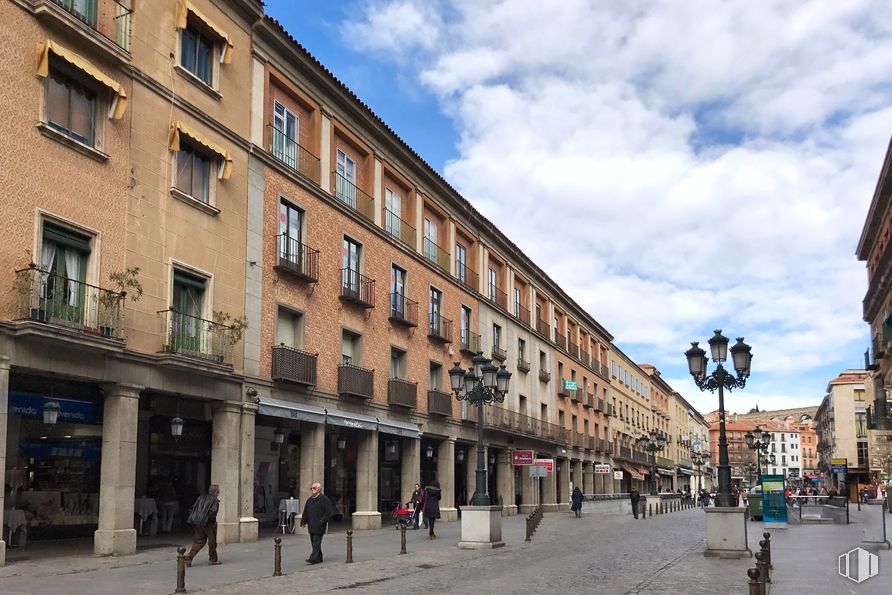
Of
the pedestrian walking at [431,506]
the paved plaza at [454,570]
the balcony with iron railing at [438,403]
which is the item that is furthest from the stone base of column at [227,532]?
the balcony with iron railing at [438,403]

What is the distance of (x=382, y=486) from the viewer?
34.6m

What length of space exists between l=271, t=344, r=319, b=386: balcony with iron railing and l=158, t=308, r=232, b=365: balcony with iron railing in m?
2.15

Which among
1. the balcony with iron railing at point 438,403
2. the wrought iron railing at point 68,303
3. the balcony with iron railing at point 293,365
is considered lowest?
the balcony with iron railing at point 438,403

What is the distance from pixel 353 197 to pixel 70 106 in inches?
476

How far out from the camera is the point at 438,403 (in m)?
33.4

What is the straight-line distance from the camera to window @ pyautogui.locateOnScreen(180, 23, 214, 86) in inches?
829

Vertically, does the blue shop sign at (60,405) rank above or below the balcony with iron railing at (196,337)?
below

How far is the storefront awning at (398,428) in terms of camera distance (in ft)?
94.0

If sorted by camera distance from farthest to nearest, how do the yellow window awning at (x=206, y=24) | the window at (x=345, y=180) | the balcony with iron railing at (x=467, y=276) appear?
the balcony with iron railing at (x=467, y=276) < the window at (x=345, y=180) < the yellow window awning at (x=206, y=24)

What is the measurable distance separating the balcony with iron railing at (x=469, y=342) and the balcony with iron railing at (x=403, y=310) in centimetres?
517

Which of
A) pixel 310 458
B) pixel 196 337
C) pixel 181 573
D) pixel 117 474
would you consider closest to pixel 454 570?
pixel 181 573

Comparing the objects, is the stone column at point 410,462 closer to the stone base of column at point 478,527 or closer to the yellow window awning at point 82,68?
the stone base of column at point 478,527

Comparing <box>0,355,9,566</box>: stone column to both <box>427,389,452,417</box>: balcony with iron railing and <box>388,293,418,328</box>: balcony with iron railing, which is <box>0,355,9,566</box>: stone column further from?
<box>427,389,452,417</box>: balcony with iron railing

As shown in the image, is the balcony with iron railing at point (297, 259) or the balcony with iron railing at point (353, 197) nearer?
the balcony with iron railing at point (297, 259)
